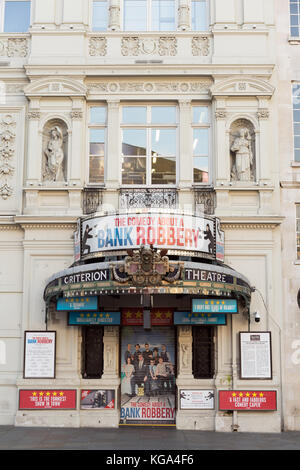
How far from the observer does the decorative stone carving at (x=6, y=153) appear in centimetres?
1716

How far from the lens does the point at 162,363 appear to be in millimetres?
16391

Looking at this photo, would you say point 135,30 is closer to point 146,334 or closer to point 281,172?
point 281,172

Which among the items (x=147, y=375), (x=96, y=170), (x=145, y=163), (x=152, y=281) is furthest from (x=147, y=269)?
(x=96, y=170)

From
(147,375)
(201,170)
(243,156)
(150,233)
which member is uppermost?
(243,156)

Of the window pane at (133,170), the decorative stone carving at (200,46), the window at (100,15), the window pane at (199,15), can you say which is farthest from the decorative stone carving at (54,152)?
the window pane at (199,15)

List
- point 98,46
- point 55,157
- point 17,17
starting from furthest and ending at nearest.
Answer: point 17,17 → point 98,46 → point 55,157

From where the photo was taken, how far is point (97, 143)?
17500 mm

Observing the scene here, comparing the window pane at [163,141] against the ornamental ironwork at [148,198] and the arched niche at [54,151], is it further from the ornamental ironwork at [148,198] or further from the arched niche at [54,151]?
the arched niche at [54,151]

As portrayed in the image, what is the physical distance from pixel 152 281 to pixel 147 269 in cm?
32

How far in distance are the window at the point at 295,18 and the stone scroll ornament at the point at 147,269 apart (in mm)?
8806

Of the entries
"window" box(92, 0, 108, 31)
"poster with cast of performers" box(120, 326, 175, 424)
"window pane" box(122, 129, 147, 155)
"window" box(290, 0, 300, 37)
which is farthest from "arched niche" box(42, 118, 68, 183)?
"window" box(290, 0, 300, 37)

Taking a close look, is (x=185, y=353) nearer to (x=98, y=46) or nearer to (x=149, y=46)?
(x=149, y=46)

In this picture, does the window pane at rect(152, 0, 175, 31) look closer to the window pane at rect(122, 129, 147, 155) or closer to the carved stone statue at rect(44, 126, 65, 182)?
the window pane at rect(122, 129, 147, 155)
